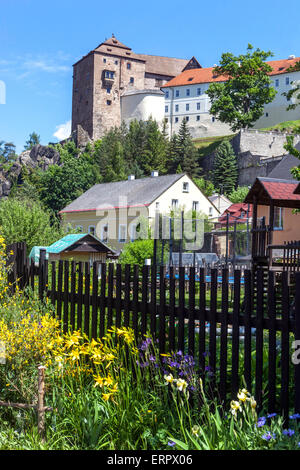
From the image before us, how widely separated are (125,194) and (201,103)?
47.1 m

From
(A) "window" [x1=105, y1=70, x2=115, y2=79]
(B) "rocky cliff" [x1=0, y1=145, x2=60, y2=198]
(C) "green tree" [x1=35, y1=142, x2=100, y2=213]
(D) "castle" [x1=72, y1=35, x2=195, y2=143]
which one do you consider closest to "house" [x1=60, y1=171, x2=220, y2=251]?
(C) "green tree" [x1=35, y1=142, x2=100, y2=213]

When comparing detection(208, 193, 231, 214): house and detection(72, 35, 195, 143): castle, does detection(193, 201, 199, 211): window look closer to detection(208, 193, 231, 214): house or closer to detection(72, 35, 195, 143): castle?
detection(208, 193, 231, 214): house

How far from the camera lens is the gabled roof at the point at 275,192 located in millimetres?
12258

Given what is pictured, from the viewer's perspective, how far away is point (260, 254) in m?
12.0

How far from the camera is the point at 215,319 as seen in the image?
4.51m

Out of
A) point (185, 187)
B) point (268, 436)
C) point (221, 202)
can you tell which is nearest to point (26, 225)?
point (185, 187)

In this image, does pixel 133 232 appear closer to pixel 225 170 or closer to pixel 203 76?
pixel 225 170

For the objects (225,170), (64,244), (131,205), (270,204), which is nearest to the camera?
(270,204)

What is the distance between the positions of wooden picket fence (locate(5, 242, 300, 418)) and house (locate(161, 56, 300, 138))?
8081cm

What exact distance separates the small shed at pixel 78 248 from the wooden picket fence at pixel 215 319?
71.4ft

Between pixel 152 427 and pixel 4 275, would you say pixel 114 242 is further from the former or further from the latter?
pixel 152 427

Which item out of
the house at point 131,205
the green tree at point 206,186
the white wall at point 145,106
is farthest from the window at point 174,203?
the white wall at point 145,106

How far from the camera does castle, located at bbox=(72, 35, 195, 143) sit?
90.2 meters

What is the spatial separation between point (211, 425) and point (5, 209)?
36074mm
